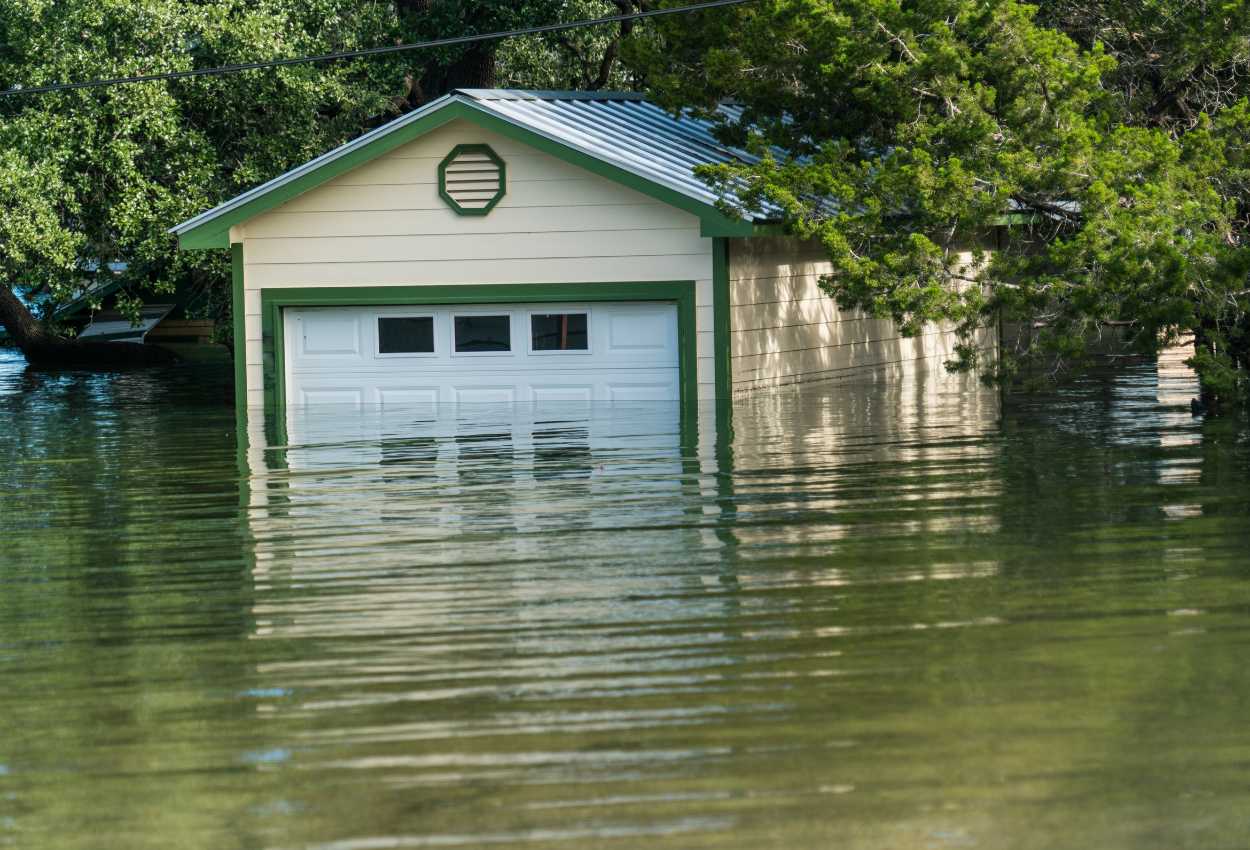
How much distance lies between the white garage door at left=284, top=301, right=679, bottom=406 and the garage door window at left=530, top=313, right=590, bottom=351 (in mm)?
12

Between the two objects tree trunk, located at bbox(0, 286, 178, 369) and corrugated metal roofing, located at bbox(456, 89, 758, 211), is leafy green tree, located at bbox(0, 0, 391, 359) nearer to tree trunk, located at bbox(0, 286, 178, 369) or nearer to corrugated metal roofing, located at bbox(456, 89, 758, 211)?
corrugated metal roofing, located at bbox(456, 89, 758, 211)

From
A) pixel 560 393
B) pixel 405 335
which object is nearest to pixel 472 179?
pixel 405 335

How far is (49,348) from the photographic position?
132 ft

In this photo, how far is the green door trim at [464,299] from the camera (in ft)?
75.4

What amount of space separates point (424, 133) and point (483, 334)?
8.74 ft

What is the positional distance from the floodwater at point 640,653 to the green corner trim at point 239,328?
22.1ft

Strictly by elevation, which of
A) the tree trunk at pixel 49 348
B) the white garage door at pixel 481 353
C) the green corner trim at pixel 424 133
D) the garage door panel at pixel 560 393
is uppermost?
the green corner trim at pixel 424 133

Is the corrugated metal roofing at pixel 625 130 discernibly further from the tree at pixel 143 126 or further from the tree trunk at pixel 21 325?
the tree trunk at pixel 21 325

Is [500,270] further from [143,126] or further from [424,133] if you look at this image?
[143,126]

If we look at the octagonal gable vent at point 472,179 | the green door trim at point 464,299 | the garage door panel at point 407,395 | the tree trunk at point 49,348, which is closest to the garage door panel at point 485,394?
the garage door panel at point 407,395

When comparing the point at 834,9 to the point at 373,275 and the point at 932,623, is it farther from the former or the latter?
the point at 932,623

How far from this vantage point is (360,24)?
3297 centimetres

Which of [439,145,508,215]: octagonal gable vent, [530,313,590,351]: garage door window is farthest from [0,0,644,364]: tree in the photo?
[530,313,590,351]: garage door window

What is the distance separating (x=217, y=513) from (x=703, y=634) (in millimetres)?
6458
